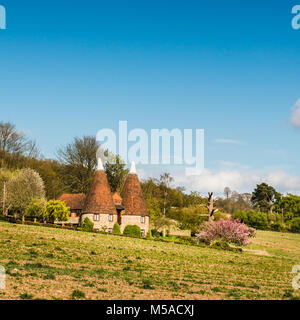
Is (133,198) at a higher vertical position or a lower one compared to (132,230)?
higher

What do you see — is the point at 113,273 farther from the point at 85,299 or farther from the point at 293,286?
the point at 293,286

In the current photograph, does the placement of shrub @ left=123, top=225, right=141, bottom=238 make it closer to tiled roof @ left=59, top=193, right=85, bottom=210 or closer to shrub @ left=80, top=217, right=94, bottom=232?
shrub @ left=80, top=217, right=94, bottom=232

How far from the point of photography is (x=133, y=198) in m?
49.6

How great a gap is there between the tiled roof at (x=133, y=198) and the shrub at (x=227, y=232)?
9.23m

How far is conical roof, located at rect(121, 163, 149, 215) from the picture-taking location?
48906mm

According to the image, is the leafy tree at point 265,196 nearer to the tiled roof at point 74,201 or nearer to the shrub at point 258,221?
the shrub at point 258,221

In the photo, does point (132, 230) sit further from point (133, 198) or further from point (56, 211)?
point (56, 211)

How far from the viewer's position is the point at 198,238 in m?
43.2

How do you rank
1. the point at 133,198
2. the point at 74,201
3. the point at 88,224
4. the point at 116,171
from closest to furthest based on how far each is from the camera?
1. the point at 88,224
2. the point at 133,198
3. the point at 74,201
4. the point at 116,171

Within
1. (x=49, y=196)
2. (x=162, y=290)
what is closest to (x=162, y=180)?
(x=49, y=196)

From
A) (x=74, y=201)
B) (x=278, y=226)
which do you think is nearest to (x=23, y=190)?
(x=74, y=201)

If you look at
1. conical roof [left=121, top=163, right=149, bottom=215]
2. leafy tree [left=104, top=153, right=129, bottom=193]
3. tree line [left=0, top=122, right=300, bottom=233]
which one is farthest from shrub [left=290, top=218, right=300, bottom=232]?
conical roof [left=121, top=163, right=149, bottom=215]

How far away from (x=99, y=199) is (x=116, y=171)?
655 inches
